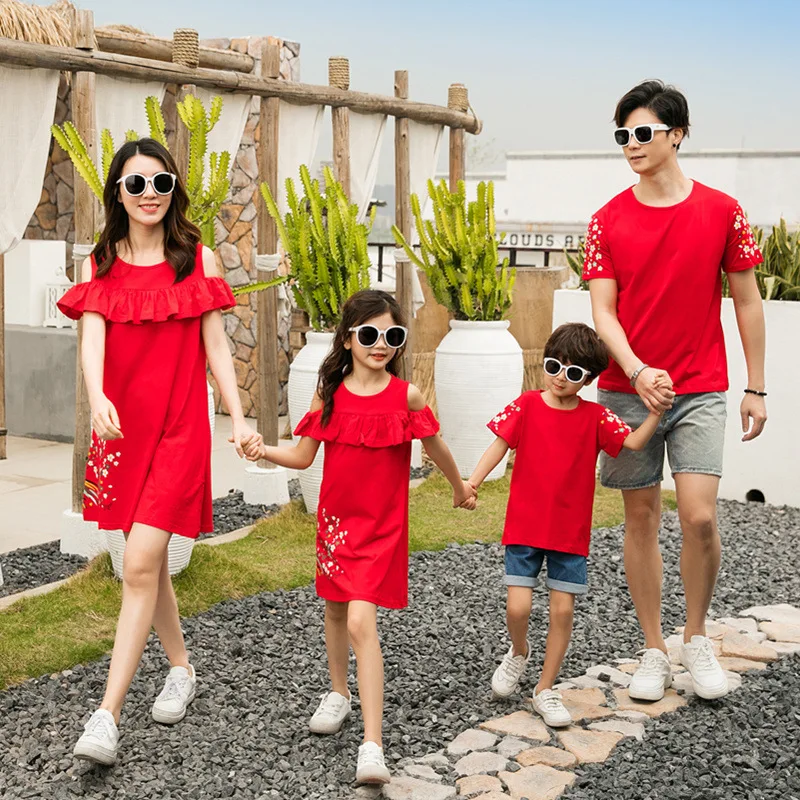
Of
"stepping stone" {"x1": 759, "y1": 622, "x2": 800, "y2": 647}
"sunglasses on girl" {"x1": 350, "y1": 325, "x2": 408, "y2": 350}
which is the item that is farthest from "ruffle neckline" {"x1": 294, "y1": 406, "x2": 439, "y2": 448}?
"stepping stone" {"x1": 759, "y1": 622, "x2": 800, "y2": 647}

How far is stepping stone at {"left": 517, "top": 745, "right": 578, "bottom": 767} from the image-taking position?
341 cm

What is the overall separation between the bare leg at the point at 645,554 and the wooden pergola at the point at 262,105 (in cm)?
264

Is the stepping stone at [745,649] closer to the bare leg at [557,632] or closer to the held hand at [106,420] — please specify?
the bare leg at [557,632]

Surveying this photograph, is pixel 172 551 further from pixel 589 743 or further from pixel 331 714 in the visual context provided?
pixel 589 743

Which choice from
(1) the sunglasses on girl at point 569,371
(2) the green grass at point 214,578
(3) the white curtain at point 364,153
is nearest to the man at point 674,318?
(1) the sunglasses on girl at point 569,371

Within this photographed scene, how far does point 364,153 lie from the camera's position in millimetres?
7801

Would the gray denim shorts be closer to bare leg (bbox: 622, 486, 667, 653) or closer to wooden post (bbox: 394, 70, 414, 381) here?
bare leg (bbox: 622, 486, 667, 653)

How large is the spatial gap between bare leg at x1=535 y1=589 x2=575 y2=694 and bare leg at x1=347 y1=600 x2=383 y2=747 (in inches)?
24.7

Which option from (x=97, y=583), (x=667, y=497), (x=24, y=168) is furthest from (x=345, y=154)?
(x=97, y=583)

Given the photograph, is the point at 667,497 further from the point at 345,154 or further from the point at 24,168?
the point at 24,168

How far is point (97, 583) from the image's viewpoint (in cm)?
502

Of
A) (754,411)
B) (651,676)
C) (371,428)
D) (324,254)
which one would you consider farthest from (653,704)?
(324,254)

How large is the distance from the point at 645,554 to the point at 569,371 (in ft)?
2.16

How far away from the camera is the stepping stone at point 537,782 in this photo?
10.6 ft
